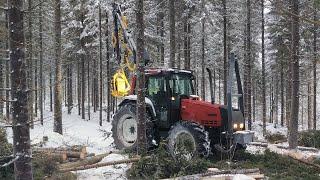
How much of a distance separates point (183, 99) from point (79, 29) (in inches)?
884

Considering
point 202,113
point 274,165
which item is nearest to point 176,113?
point 202,113

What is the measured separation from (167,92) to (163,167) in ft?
9.36

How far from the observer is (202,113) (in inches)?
487

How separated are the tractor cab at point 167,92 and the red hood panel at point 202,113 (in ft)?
1.16

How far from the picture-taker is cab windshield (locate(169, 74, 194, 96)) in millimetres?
12953

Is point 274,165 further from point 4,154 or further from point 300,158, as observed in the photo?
point 4,154

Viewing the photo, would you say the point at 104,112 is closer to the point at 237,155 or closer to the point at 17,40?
the point at 237,155

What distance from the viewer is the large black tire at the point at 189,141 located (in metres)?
11.4

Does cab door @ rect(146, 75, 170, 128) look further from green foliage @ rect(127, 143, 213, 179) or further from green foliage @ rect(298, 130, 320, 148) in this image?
green foliage @ rect(298, 130, 320, 148)

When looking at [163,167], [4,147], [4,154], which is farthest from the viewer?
[4,147]

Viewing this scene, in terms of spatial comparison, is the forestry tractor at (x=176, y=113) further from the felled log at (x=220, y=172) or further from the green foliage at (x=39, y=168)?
the green foliage at (x=39, y=168)

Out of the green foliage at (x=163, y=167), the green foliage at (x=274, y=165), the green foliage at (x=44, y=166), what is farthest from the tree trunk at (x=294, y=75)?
the green foliage at (x=44, y=166)

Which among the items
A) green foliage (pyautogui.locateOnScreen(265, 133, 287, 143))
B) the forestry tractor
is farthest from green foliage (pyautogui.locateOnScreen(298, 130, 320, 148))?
the forestry tractor

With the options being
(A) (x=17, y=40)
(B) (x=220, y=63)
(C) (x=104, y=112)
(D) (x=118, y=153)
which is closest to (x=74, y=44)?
(C) (x=104, y=112)
